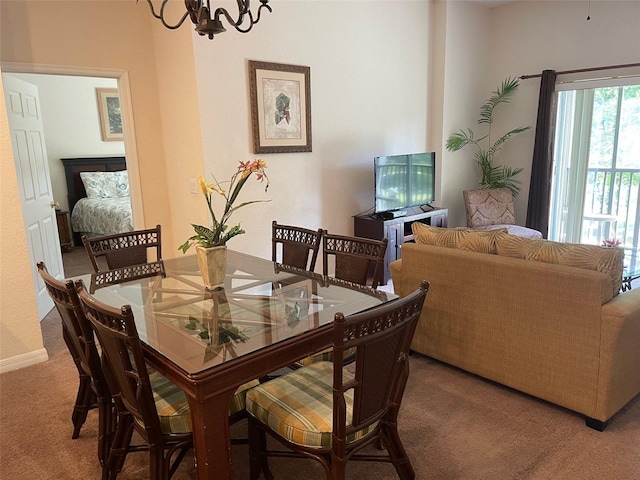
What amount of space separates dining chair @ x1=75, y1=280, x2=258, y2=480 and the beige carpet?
0.40 m

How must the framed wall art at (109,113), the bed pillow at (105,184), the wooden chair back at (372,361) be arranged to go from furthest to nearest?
1. the framed wall art at (109,113)
2. the bed pillow at (105,184)
3. the wooden chair back at (372,361)

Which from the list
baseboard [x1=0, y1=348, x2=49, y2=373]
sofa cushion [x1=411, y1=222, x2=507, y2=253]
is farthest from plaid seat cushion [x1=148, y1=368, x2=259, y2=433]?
baseboard [x1=0, y1=348, x2=49, y2=373]

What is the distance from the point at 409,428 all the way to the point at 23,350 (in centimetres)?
269

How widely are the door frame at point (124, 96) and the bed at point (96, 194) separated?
2141 mm

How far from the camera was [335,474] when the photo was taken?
162cm

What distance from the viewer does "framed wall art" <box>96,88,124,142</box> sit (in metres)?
7.29

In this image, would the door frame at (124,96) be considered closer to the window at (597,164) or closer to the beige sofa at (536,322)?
the beige sofa at (536,322)

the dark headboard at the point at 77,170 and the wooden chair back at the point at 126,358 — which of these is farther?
the dark headboard at the point at 77,170

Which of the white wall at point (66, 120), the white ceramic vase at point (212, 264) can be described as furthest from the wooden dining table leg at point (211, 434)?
the white wall at point (66, 120)

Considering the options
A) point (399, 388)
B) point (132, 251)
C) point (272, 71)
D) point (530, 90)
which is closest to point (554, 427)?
point (399, 388)

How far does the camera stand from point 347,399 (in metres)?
1.82

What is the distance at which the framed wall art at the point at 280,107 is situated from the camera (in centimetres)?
404

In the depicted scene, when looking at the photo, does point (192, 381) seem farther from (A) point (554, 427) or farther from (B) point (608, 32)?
(B) point (608, 32)

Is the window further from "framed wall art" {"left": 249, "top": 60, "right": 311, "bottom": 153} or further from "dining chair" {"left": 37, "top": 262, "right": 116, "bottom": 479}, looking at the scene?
"dining chair" {"left": 37, "top": 262, "right": 116, "bottom": 479}
